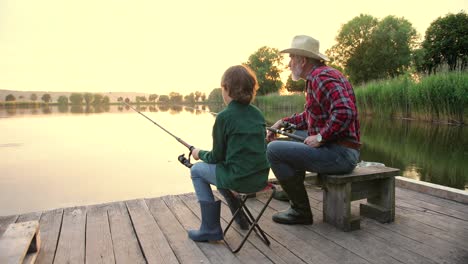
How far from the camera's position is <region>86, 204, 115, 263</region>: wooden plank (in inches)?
94.5

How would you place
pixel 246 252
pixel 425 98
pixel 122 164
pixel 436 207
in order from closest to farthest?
pixel 246 252
pixel 436 207
pixel 122 164
pixel 425 98

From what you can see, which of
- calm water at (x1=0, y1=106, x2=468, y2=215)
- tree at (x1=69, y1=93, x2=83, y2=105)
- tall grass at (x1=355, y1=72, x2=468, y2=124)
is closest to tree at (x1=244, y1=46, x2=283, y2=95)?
tree at (x1=69, y1=93, x2=83, y2=105)

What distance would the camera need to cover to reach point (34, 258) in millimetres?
2295

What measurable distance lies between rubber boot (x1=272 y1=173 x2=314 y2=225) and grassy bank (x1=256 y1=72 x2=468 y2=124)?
1120cm

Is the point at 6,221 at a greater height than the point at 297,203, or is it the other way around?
the point at 297,203

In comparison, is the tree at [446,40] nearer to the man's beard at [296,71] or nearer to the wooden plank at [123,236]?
the man's beard at [296,71]

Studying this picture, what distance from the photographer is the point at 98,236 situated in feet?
9.09

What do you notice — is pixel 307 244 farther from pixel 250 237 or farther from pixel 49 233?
pixel 49 233

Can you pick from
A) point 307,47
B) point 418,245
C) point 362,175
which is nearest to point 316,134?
point 362,175

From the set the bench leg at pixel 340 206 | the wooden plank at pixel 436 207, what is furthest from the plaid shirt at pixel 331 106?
the wooden plank at pixel 436 207

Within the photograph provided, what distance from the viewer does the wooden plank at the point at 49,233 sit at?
7.95ft

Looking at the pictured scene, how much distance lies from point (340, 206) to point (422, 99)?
13.1m

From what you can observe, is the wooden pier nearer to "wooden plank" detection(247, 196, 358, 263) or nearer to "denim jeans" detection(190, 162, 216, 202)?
"wooden plank" detection(247, 196, 358, 263)

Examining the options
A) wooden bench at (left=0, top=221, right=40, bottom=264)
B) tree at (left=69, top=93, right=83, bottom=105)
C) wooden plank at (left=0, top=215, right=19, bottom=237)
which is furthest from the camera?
tree at (left=69, top=93, right=83, bottom=105)
